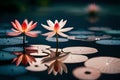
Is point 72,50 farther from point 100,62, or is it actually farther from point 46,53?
point 100,62

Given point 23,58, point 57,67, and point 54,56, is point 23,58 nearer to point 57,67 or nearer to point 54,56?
point 54,56

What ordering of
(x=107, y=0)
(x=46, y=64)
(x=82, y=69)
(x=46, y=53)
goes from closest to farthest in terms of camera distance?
(x=82, y=69) < (x=46, y=64) < (x=46, y=53) < (x=107, y=0)

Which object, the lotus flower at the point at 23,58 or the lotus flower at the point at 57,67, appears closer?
the lotus flower at the point at 57,67

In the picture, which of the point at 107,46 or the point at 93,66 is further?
the point at 107,46

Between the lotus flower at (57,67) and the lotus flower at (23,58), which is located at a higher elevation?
the lotus flower at (23,58)

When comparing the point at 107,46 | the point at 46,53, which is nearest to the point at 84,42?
the point at 107,46

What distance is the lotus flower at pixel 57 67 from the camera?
168cm

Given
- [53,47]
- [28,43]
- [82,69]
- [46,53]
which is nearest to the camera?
[82,69]

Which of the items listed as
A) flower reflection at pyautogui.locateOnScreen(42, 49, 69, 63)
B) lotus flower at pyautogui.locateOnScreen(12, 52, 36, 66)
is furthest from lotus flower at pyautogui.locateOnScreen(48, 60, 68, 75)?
lotus flower at pyautogui.locateOnScreen(12, 52, 36, 66)

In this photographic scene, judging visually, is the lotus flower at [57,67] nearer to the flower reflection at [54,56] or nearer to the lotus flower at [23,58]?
the flower reflection at [54,56]

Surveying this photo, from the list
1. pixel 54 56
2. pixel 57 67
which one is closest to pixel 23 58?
pixel 54 56

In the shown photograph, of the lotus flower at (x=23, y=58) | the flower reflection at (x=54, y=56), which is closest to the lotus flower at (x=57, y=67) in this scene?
the flower reflection at (x=54, y=56)

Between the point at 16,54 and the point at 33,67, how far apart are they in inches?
15.9

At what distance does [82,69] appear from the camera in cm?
167
